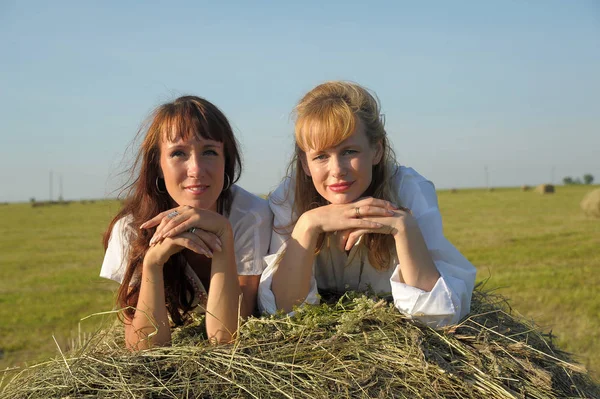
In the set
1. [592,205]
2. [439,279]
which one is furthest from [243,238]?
[592,205]

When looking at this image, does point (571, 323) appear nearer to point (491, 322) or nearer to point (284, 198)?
point (491, 322)

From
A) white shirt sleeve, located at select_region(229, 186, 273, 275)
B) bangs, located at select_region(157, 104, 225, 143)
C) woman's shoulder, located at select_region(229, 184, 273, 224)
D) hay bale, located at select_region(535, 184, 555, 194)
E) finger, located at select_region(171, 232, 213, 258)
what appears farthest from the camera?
hay bale, located at select_region(535, 184, 555, 194)

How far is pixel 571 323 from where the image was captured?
7.96 meters

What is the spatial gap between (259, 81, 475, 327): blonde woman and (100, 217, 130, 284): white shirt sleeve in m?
0.90

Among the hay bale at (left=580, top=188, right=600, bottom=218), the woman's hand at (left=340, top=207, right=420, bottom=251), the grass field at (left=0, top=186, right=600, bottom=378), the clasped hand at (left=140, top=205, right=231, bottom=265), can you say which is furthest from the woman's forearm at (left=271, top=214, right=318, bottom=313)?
the hay bale at (left=580, top=188, right=600, bottom=218)

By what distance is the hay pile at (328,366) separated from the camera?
2.63 meters

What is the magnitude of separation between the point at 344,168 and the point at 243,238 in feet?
2.74

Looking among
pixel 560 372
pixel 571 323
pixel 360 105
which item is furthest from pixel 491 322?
pixel 571 323

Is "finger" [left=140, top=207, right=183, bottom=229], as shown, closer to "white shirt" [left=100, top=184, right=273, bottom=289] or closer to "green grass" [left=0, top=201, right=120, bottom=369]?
"white shirt" [left=100, top=184, right=273, bottom=289]

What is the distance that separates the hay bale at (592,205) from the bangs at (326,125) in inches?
1038

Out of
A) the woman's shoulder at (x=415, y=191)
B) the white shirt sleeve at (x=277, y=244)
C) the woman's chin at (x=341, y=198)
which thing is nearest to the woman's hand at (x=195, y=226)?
the white shirt sleeve at (x=277, y=244)

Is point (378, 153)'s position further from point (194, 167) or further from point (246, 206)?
point (194, 167)

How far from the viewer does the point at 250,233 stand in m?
3.88

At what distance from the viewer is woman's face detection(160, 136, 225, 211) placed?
3535 mm
